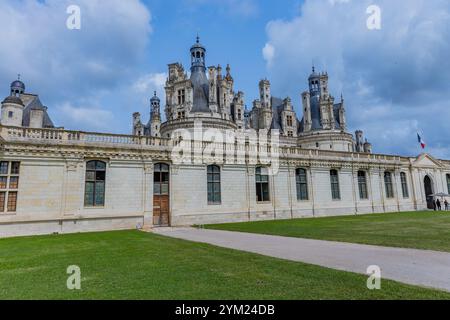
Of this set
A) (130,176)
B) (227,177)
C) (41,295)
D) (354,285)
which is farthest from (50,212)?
(354,285)

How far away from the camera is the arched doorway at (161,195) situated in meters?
22.0

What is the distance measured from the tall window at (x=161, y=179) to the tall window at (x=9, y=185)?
8.88 metres

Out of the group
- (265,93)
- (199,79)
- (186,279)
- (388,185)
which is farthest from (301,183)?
(265,93)

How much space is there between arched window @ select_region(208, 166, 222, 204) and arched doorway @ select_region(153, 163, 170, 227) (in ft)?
11.9

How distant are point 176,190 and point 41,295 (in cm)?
1723

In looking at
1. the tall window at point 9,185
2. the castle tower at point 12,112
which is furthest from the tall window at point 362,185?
the castle tower at point 12,112

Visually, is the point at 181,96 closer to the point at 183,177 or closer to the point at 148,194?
the point at 183,177

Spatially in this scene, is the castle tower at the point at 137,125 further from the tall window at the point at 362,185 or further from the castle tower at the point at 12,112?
the tall window at the point at 362,185

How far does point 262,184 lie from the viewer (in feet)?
87.2

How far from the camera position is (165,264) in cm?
790

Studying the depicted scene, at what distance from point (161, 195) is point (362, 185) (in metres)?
23.6

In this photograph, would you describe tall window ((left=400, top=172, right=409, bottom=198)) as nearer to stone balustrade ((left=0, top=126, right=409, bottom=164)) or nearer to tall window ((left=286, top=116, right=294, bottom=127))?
stone balustrade ((left=0, top=126, right=409, bottom=164))
